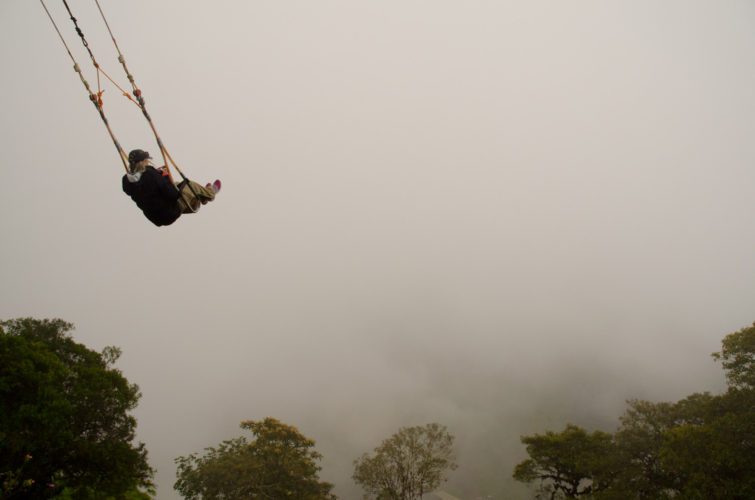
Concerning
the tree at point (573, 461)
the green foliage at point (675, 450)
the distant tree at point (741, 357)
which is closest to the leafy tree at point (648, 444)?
the green foliage at point (675, 450)

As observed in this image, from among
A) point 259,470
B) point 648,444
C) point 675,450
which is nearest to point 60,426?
point 259,470

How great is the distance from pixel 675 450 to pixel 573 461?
992cm

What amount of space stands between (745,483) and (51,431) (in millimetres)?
35033

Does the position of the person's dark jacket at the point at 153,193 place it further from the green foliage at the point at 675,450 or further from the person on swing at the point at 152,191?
the green foliage at the point at 675,450

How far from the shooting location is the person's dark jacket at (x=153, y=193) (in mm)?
5996

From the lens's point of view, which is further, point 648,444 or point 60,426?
point 648,444

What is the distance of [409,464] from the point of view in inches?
1373

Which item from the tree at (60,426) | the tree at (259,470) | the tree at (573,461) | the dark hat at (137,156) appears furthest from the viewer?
the tree at (573,461)

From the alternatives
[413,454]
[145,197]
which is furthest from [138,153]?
[413,454]

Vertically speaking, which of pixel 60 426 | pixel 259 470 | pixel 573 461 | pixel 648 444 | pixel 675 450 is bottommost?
pixel 675 450

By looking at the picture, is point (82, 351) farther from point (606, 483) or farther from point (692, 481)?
point (606, 483)

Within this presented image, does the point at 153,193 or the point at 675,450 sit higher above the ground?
the point at 153,193

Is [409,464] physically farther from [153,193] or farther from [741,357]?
[153,193]

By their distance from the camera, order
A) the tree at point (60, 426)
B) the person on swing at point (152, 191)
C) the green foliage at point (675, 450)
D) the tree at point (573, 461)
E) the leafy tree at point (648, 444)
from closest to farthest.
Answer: the person on swing at point (152, 191) → the tree at point (60, 426) → the green foliage at point (675, 450) → the leafy tree at point (648, 444) → the tree at point (573, 461)
